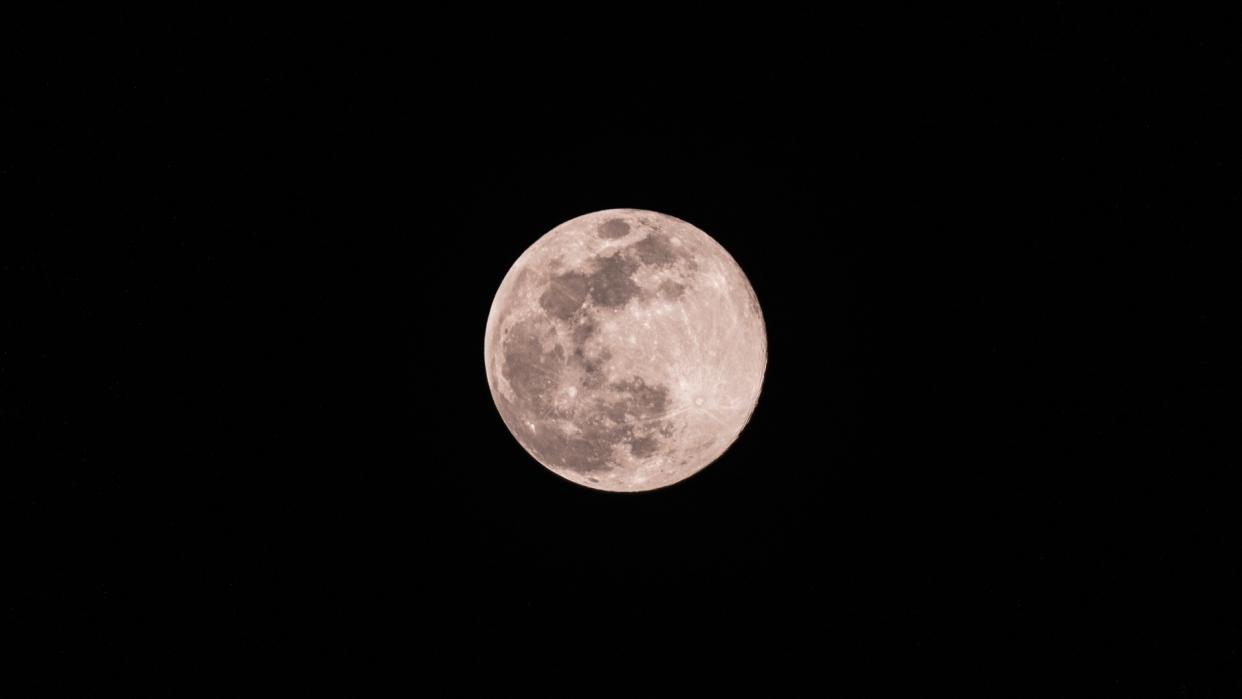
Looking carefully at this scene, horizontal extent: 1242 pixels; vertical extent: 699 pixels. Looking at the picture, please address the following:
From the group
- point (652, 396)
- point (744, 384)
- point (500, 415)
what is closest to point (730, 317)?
point (744, 384)

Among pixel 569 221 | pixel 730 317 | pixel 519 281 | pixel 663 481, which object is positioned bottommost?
pixel 663 481

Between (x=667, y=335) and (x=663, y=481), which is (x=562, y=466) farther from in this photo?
(x=667, y=335)

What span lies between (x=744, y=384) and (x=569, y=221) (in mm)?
1173

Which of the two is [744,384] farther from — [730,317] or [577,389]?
[577,389]

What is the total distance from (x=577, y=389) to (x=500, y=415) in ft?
2.47

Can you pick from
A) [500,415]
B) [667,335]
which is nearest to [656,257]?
[667,335]

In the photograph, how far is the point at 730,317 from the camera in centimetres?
333

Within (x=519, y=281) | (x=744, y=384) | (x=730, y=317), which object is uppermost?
(x=519, y=281)

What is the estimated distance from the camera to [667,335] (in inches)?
122

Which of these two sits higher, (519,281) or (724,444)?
(519,281)

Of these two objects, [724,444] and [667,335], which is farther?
[724,444]

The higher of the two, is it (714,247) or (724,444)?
(714,247)

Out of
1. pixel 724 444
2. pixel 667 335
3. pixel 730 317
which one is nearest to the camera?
pixel 667 335

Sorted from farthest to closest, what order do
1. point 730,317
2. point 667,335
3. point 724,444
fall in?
1. point 724,444
2. point 730,317
3. point 667,335
